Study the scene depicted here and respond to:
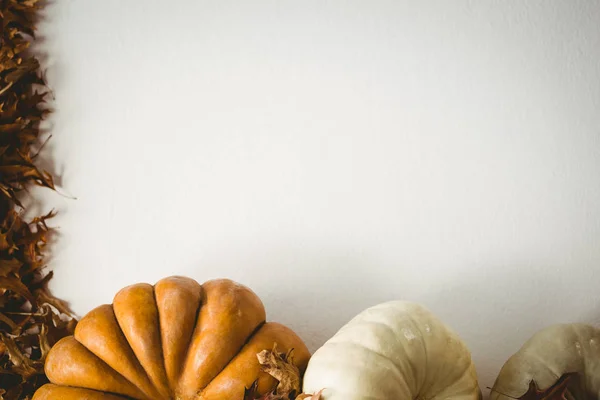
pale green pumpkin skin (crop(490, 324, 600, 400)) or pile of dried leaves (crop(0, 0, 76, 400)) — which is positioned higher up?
pile of dried leaves (crop(0, 0, 76, 400))

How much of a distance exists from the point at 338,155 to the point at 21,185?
3.03ft

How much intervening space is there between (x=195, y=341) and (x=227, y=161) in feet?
1.70

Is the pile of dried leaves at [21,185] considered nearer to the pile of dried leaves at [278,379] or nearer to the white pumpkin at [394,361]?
the pile of dried leaves at [278,379]

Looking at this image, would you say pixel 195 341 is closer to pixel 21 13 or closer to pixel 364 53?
pixel 364 53

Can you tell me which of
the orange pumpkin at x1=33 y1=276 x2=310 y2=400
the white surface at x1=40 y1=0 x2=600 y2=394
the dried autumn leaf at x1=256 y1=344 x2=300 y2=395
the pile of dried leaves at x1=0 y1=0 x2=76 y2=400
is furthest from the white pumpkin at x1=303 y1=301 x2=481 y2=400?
the pile of dried leaves at x1=0 y1=0 x2=76 y2=400

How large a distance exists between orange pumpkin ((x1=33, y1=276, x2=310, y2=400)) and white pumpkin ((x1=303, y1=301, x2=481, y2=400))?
133mm

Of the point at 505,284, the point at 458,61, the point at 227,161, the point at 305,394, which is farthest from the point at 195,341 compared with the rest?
the point at 458,61

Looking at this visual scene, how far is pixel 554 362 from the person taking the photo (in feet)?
3.03

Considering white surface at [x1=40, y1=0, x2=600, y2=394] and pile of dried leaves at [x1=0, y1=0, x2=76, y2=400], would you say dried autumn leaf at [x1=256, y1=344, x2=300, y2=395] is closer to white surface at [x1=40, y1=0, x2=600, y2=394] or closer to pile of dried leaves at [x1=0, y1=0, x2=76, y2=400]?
white surface at [x1=40, y1=0, x2=600, y2=394]

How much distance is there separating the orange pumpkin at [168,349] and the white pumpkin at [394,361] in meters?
0.13

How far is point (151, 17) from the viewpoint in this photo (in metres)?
1.36

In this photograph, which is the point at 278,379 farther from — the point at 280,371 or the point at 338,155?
the point at 338,155

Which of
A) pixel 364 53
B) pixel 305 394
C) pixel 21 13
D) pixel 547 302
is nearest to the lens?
pixel 305 394

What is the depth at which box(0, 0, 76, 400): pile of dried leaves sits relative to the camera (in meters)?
1.30
